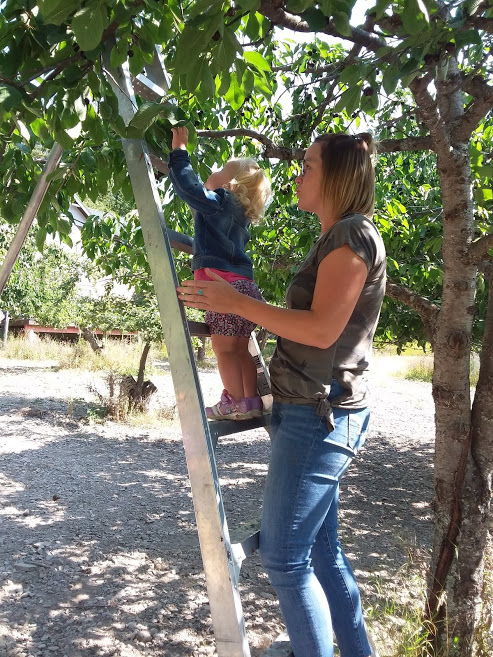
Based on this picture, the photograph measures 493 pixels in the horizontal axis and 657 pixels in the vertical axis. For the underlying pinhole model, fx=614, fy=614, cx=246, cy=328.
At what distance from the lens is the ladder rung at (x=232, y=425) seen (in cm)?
199

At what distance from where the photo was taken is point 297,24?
2.18 meters

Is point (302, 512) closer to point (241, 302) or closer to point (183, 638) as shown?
point (241, 302)

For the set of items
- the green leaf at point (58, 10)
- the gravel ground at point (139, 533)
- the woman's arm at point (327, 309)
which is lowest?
the gravel ground at point (139, 533)

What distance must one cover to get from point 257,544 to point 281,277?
3665 millimetres

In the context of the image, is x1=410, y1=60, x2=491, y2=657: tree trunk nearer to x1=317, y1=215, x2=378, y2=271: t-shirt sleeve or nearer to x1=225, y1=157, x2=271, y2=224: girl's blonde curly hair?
x1=225, y1=157, x2=271, y2=224: girl's blonde curly hair

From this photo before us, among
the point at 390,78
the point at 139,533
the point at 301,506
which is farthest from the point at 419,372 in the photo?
the point at 301,506

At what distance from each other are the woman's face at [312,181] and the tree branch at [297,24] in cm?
34

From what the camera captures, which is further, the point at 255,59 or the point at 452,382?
the point at 452,382

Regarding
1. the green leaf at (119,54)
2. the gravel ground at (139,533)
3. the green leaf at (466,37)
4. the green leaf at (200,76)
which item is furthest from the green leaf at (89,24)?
the gravel ground at (139,533)

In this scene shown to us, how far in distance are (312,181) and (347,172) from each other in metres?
0.11

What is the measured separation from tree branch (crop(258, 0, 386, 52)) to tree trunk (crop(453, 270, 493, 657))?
1.39 m

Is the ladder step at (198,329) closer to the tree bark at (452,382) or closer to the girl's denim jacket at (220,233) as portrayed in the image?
the girl's denim jacket at (220,233)

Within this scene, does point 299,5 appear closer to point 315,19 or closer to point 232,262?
point 315,19

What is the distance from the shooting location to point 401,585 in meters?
4.01
